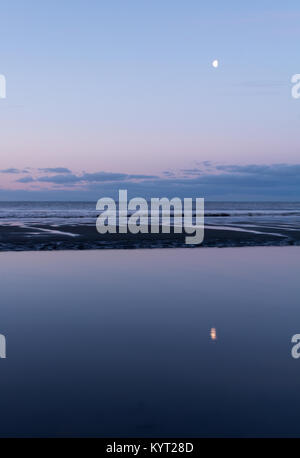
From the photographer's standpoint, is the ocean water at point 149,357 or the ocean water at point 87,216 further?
the ocean water at point 87,216

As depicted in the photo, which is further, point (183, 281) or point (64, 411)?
point (183, 281)

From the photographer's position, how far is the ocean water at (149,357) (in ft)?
15.1

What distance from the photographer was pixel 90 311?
30.0 feet

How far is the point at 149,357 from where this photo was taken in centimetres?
638

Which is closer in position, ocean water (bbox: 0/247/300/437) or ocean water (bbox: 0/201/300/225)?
ocean water (bbox: 0/247/300/437)

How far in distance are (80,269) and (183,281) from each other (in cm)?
401

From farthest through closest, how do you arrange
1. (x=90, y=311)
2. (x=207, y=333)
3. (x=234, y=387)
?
(x=90, y=311) < (x=207, y=333) < (x=234, y=387)

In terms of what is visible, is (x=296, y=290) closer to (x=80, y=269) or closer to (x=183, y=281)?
(x=183, y=281)

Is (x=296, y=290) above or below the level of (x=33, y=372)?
above

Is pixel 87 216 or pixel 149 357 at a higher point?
pixel 87 216

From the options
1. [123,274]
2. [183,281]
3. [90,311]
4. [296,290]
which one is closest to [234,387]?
[90,311]

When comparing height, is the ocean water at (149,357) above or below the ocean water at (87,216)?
below

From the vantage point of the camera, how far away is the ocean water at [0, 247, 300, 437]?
4609 mm

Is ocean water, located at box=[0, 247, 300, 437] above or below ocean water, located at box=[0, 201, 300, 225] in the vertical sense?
below
